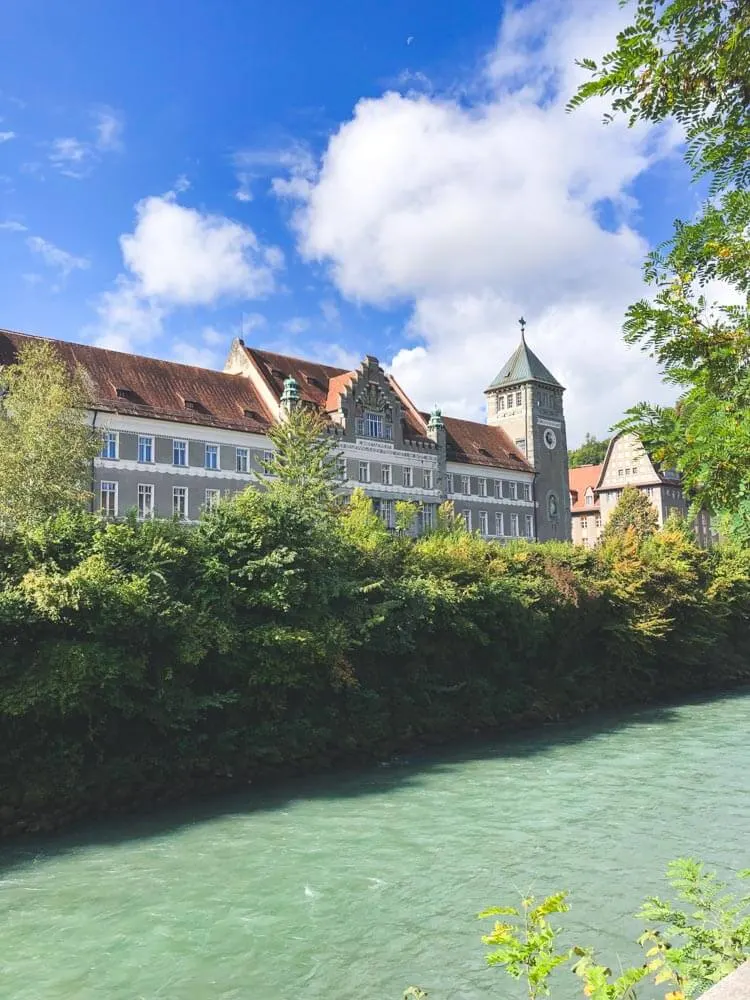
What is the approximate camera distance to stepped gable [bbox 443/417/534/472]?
63.4m

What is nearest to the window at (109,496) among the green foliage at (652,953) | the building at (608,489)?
the green foliage at (652,953)

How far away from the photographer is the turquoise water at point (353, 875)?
9648 mm

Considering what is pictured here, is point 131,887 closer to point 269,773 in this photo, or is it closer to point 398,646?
point 269,773

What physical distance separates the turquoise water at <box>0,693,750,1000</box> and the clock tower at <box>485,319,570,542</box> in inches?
1887

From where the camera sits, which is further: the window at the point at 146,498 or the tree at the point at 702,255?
the window at the point at 146,498

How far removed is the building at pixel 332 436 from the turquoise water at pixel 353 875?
24.3 metres

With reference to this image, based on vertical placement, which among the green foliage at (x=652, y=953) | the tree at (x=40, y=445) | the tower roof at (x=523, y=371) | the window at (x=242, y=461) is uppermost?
the tower roof at (x=523, y=371)

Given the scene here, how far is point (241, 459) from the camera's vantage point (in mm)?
49688

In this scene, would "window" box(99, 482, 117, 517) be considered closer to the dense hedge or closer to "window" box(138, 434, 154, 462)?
"window" box(138, 434, 154, 462)

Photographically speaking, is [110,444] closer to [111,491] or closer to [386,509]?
[111,491]

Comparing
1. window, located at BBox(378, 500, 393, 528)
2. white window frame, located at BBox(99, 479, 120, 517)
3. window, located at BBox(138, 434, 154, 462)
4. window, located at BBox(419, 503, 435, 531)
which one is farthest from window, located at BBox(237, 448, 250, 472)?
window, located at BBox(419, 503, 435, 531)

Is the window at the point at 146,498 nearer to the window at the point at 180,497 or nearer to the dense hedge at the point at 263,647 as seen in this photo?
the window at the point at 180,497

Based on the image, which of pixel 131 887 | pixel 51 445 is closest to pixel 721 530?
pixel 131 887

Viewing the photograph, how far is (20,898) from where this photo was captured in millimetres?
12508
